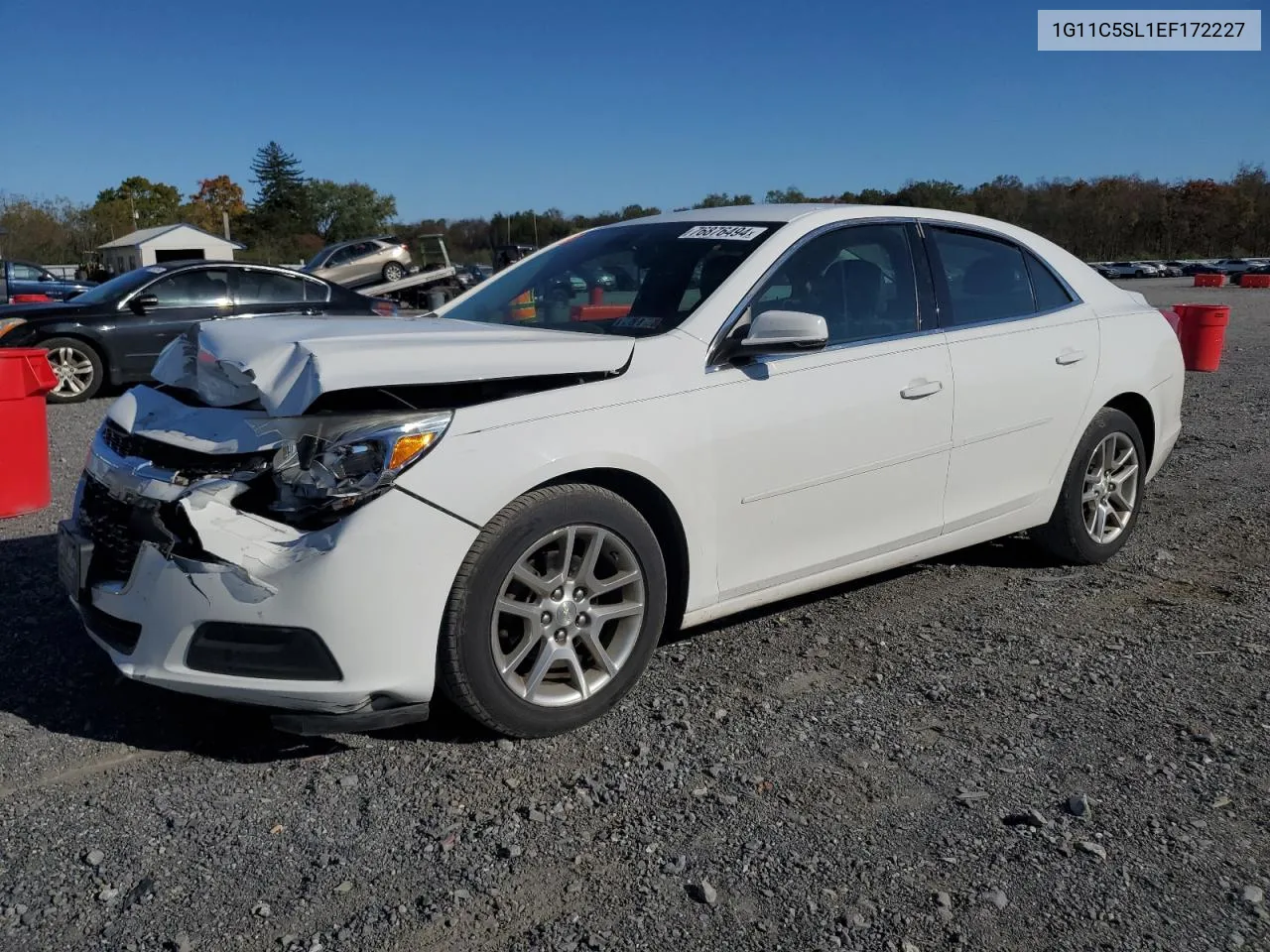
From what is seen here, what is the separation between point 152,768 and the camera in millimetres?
3203

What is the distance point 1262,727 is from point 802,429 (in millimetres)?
1736

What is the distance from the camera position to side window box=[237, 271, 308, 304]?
12594 millimetres

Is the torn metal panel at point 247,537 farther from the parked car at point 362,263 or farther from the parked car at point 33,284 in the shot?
the parked car at point 362,263

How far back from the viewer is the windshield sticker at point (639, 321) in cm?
388

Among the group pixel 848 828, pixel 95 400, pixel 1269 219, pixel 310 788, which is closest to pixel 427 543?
pixel 310 788

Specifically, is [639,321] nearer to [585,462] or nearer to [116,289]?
[585,462]

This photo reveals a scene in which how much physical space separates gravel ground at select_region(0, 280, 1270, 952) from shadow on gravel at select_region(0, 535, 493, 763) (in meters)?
0.01

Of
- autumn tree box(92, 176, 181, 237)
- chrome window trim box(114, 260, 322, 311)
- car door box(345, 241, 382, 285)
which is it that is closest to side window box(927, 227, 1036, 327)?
chrome window trim box(114, 260, 322, 311)

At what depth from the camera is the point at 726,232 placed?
427 cm

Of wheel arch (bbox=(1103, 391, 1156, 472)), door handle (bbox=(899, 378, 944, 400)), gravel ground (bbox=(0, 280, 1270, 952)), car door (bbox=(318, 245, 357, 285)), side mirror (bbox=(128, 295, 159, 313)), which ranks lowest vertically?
gravel ground (bbox=(0, 280, 1270, 952))

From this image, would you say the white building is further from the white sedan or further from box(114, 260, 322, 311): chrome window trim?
the white sedan

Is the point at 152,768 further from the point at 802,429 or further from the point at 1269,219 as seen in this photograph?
the point at 1269,219

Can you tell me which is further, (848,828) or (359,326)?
(359,326)

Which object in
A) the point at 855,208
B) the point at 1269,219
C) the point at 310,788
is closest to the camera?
the point at 310,788
